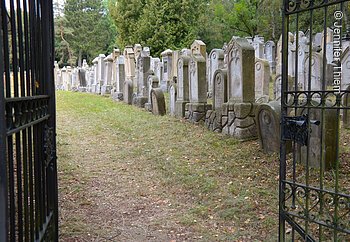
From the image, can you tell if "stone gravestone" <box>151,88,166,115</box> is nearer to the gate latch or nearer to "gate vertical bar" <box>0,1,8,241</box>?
the gate latch

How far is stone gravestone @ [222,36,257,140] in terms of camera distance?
794 centimetres

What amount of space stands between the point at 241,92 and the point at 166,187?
10.7 ft

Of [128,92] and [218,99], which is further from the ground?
[128,92]

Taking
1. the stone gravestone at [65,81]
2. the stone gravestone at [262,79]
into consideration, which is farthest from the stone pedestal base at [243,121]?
the stone gravestone at [65,81]

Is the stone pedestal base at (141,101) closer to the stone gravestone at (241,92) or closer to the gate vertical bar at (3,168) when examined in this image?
the stone gravestone at (241,92)

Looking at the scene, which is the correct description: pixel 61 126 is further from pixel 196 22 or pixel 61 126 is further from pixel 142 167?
pixel 196 22

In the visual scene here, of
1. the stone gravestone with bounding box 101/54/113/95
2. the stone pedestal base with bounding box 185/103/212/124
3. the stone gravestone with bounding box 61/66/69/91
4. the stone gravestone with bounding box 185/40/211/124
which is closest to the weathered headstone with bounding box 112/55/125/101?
the stone gravestone with bounding box 101/54/113/95

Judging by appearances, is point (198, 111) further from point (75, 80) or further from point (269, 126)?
point (75, 80)

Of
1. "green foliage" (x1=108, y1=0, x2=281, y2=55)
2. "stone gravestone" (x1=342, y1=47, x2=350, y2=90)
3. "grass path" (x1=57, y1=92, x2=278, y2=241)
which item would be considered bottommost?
"grass path" (x1=57, y1=92, x2=278, y2=241)

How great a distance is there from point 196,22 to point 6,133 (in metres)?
31.6

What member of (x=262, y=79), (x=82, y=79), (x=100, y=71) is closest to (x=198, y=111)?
(x=262, y=79)

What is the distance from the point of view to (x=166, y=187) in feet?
18.8

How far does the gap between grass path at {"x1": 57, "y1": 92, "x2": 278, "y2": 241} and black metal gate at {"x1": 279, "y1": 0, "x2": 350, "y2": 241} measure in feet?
1.30

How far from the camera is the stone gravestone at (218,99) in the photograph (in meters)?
8.91
